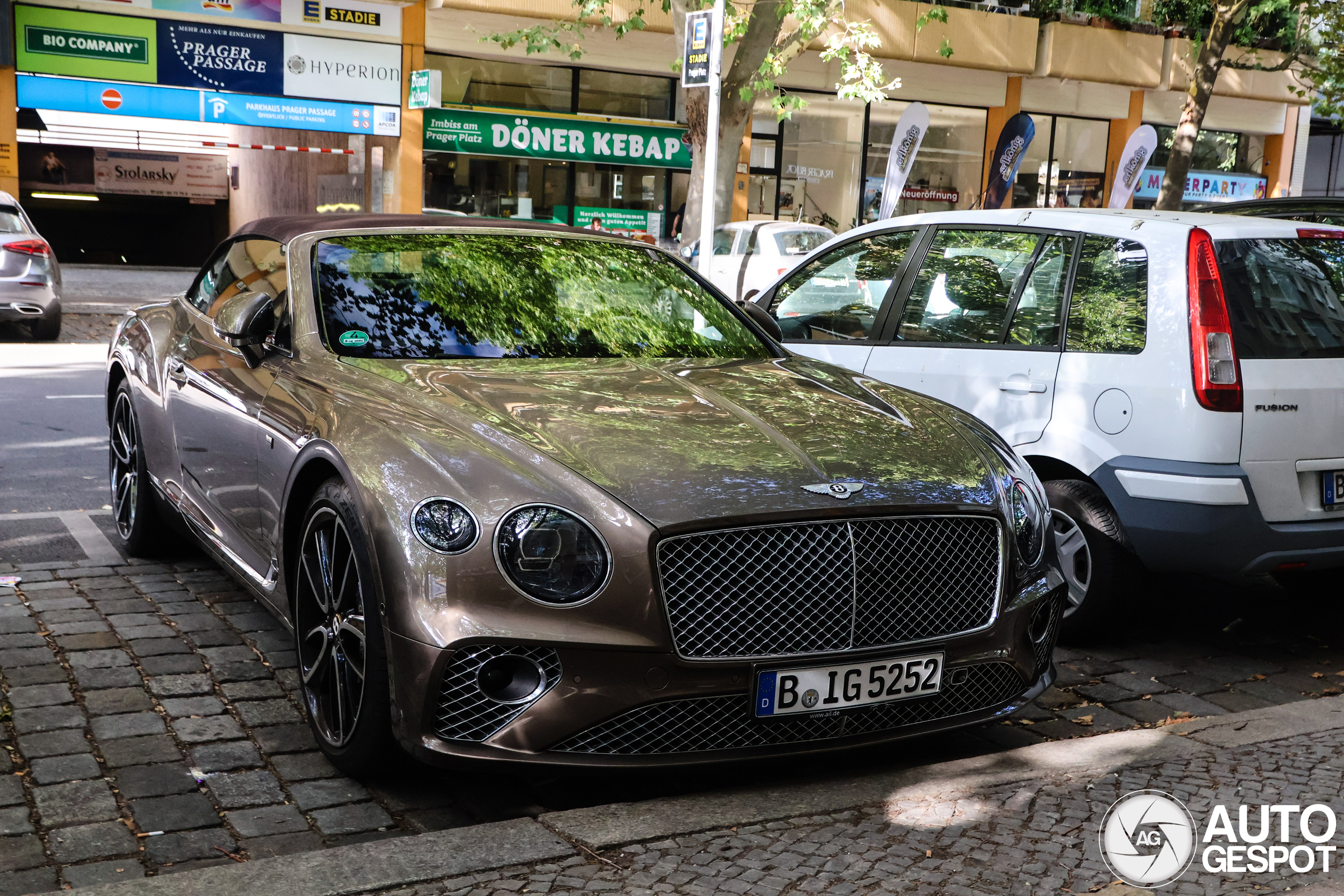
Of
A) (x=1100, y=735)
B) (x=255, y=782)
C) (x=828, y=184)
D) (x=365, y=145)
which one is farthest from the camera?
(x=828, y=184)

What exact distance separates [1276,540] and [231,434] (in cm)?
365

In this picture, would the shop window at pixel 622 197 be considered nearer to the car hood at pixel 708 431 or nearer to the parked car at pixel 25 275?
the parked car at pixel 25 275

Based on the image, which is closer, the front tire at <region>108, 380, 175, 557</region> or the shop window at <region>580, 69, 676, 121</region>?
the front tire at <region>108, 380, 175, 557</region>

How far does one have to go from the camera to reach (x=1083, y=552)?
17.0 ft

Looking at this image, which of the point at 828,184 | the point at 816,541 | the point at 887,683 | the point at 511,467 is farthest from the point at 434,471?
the point at 828,184

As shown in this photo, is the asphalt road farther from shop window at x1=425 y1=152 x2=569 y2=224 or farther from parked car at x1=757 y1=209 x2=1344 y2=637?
shop window at x1=425 y1=152 x2=569 y2=224

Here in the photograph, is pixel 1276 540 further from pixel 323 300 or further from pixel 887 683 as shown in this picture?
pixel 323 300

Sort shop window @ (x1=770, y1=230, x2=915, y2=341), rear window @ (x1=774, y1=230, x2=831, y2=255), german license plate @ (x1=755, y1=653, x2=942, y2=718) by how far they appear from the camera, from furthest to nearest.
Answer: rear window @ (x1=774, y1=230, x2=831, y2=255) → shop window @ (x1=770, y1=230, x2=915, y2=341) → german license plate @ (x1=755, y1=653, x2=942, y2=718)

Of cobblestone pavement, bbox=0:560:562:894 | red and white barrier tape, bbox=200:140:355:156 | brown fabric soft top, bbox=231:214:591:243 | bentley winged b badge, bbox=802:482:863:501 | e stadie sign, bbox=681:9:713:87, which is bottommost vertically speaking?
cobblestone pavement, bbox=0:560:562:894

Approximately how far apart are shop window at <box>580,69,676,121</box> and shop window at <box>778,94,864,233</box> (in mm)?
2581

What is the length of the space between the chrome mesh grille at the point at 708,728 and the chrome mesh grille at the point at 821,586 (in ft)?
0.48

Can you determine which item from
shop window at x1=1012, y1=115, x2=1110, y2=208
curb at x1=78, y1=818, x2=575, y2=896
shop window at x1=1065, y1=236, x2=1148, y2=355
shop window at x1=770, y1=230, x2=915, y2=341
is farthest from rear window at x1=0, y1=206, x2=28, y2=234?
shop window at x1=1012, y1=115, x2=1110, y2=208

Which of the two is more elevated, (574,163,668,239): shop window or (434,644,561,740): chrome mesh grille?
(574,163,668,239): shop window

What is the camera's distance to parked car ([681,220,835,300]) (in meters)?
18.5
